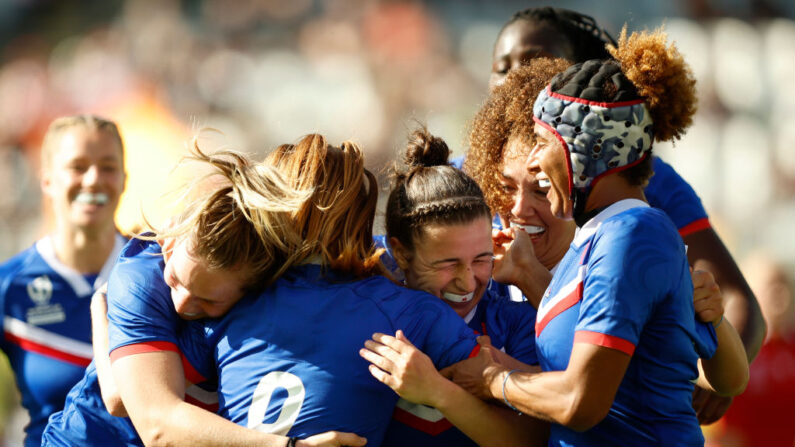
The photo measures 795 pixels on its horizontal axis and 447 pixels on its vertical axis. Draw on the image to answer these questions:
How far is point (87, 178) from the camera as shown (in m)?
5.13

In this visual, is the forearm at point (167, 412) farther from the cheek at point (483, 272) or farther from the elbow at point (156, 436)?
the cheek at point (483, 272)

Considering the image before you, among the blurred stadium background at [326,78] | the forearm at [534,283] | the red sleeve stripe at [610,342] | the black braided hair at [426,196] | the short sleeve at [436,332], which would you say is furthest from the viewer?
the blurred stadium background at [326,78]

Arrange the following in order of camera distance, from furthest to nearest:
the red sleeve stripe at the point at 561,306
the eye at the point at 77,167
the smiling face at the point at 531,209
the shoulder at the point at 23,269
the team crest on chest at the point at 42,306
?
the eye at the point at 77,167
the shoulder at the point at 23,269
the team crest on chest at the point at 42,306
the smiling face at the point at 531,209
the red sleeve stripe at the point at 561,306

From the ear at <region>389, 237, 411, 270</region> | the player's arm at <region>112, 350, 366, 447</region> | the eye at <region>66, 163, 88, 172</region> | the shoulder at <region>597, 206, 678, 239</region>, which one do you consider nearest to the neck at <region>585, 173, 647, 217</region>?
the shoulder at <region>597, 206, 678, 239</region>

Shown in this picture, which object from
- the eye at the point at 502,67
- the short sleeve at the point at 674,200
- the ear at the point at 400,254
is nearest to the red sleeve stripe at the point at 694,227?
the short sleeve at the point at 674,200

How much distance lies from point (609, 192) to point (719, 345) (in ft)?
2.29

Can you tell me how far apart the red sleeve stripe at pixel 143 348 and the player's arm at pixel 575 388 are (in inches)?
43.0

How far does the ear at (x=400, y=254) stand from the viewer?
10.2ft

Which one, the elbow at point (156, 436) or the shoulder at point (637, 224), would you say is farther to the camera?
the elbow at point (156, 436)

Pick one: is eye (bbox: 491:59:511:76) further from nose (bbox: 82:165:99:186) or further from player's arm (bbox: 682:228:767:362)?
nose (bbox: 82:165:99:186)

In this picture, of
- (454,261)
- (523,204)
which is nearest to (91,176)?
(523,204)

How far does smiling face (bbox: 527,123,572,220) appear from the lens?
2.72m

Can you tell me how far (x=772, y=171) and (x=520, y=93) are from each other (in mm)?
7942

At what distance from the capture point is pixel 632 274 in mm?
2404
